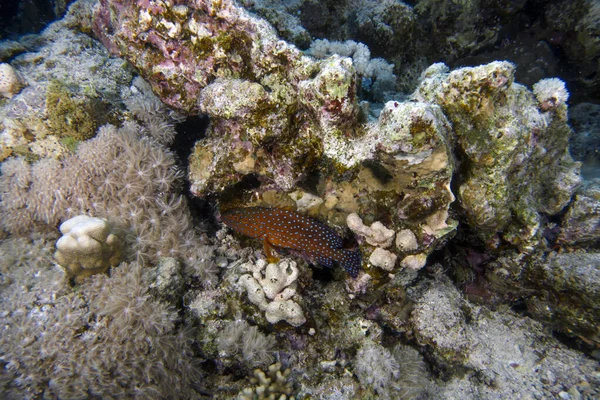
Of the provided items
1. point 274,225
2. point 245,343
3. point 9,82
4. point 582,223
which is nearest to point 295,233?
point 274,225

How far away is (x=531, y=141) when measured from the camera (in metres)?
3.74

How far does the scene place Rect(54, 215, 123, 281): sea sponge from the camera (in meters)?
3.32

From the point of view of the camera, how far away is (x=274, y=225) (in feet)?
13.8

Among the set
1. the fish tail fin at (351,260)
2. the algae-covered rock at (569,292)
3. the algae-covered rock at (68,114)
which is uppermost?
the algae-covered rock at (569,292)

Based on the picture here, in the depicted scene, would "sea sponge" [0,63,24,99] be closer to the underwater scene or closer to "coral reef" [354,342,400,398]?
the underwater scene

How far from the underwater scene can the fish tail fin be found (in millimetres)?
31

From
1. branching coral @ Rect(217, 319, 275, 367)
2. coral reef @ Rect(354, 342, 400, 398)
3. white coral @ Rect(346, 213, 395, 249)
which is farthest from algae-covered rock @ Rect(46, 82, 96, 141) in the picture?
coral reef @ Rect(354, 342, 400, 398)

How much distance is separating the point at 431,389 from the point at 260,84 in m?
5.11

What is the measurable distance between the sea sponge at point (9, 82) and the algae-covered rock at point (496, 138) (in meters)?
5.98

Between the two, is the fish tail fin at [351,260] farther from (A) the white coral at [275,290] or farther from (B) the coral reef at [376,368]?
(B) the coral reef at [376,368]

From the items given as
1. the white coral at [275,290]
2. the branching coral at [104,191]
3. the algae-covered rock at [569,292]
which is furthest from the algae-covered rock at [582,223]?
the branching coral at [104,191]

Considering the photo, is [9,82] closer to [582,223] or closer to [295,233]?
[295,233]

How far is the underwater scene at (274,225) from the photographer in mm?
3361

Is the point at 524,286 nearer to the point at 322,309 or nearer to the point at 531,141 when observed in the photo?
the point at 531,141
